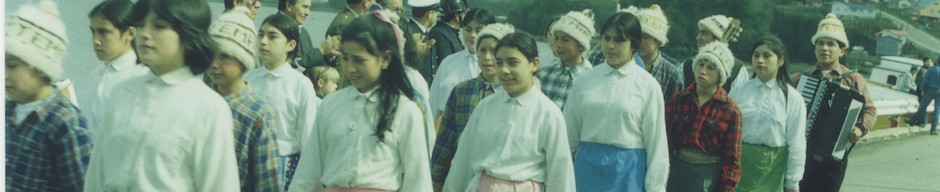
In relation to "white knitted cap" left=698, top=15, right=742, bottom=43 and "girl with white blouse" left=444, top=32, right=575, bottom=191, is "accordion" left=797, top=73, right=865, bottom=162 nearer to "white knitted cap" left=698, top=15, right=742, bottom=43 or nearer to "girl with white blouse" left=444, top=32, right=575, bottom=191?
"white knitted cap" left=698, top=15, right=742, bottom=43

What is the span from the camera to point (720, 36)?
842cm

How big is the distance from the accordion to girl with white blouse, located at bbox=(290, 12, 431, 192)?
4.22 metres

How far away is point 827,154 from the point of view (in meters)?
8.27

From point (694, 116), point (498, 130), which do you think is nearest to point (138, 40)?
point (498, 130)

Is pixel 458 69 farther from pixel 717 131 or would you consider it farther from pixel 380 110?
pixel 380 110

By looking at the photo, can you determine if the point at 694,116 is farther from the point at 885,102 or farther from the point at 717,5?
the point at 885,102

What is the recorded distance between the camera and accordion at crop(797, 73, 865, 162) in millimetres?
8172

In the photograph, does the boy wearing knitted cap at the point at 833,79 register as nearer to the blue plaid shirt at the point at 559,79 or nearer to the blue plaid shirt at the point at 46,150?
the blue plaid shirt at the point at 559,79

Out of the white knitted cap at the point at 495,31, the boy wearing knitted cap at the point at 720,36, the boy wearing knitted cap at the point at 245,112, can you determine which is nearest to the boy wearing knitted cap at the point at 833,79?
the boy wearing knitted cap at the point at 720,36

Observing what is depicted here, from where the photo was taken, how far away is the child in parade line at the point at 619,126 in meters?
6.10

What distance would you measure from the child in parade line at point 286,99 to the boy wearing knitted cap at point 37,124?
1632 millimetres

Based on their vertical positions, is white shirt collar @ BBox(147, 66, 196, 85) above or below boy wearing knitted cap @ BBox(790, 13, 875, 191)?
above

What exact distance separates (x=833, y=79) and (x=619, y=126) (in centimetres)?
283

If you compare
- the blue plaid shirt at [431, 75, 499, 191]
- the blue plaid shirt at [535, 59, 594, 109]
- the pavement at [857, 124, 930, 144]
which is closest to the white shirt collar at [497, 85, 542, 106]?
the blue plaid shirt at [431, 75, 499, 191]
